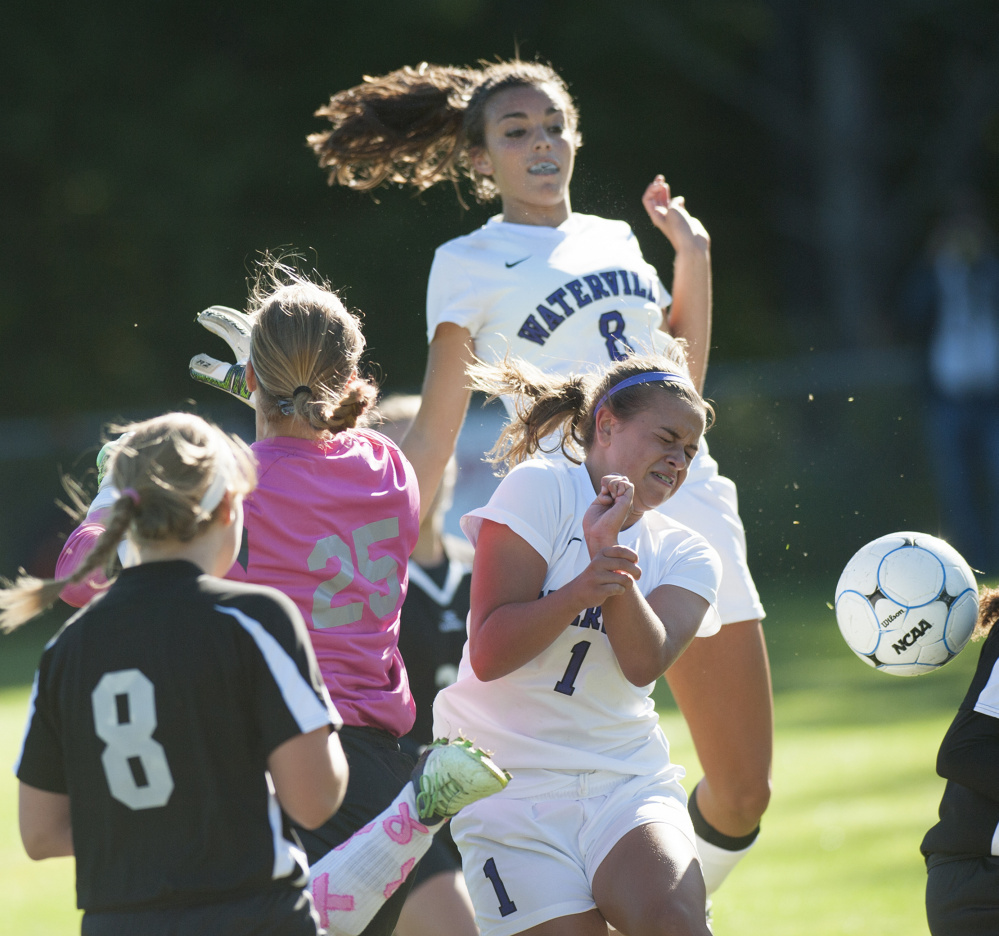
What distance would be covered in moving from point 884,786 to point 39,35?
39.0ft

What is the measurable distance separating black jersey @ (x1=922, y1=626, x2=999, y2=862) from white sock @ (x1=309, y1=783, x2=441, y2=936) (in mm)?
1051

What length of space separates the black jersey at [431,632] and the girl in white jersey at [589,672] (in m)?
1.10

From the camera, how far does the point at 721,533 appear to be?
151 inches

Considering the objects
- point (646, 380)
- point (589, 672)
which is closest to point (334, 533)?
point (589, 672)

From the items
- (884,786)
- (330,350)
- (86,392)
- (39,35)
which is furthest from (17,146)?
(330,350)


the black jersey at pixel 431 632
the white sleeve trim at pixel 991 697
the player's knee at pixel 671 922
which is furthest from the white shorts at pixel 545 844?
the black jersey at pixel 431 632

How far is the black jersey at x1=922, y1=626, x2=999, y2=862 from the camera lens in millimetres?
2838

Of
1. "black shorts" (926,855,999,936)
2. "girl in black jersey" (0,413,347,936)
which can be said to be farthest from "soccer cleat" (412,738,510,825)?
"black shorts" (926,855,999,936)

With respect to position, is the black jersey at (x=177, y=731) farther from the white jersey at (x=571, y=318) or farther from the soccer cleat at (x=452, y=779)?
the white jersey at (x=571, y=318)

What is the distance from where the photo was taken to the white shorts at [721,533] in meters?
3.80

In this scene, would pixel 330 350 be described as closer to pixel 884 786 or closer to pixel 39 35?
pixel 884 786

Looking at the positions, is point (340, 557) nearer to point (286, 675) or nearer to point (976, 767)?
point (286, 675)

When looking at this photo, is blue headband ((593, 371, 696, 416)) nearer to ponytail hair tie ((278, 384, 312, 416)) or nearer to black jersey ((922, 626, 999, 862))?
ponytail hair tie ((278, 384, 312, 416))

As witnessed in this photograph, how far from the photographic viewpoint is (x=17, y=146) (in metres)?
14.5
